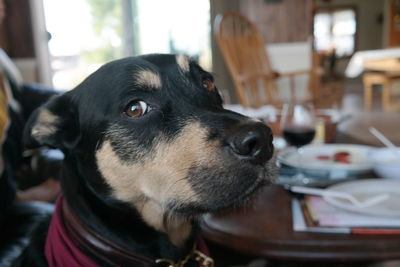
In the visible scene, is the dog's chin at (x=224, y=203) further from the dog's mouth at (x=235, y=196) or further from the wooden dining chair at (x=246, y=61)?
the wooden dining chair at (x=246, y=61)

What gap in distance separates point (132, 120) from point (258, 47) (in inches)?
139

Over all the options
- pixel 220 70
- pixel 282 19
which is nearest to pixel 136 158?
pixel 282 19

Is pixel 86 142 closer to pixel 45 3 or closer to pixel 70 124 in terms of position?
pixel 70 124

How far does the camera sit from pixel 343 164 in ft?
4.55

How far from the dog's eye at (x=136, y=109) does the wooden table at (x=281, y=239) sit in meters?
0.33

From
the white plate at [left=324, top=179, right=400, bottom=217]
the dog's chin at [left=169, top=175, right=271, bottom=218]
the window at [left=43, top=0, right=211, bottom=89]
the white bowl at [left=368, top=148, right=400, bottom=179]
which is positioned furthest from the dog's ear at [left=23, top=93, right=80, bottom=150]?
the window at [left=43, top=0, right=211, bottom=89]

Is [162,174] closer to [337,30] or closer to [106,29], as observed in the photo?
[106,29]

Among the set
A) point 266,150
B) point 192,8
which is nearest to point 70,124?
point 266,150

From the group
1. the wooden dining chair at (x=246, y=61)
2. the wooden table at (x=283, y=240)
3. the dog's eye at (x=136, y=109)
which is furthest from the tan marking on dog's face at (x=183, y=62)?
the wooden dining chair at (x=246, y=61)

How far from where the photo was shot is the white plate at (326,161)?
1.36 meters

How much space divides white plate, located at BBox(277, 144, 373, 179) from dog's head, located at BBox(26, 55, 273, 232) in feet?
1.56

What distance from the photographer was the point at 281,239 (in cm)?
94

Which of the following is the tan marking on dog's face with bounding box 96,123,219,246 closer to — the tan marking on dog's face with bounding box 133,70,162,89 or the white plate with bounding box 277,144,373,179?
the tan marking on dog's face with bounding box 133,70,162,89

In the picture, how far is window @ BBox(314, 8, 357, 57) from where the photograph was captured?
1178cm
